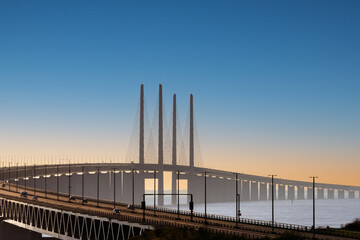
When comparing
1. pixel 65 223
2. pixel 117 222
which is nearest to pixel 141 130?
pixel 65 223

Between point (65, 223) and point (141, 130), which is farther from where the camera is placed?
point (141, 130)

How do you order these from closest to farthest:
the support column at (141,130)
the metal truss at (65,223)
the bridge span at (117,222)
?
the bridge span at (117,222), the metal truss at (65,223), the support column at (141,130)

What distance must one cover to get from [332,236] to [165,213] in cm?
3499

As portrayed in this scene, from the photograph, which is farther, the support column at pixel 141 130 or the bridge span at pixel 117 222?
the support column at pixel 141 130

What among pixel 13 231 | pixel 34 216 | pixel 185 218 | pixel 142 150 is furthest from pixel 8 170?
pixel 185 218

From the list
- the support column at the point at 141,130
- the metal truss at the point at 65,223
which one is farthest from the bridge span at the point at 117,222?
the support column at the point at 141,130

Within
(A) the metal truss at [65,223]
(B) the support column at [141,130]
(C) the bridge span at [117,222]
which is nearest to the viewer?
(C) the bridge span at [117,222]

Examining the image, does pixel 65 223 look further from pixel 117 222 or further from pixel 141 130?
pixel 141 130

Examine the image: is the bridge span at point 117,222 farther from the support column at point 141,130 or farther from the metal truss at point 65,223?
the support column at point 141,130

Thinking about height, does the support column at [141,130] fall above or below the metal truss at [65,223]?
above

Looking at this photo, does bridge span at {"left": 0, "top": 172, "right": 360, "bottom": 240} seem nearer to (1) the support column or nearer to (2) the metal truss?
(2) the metal truss

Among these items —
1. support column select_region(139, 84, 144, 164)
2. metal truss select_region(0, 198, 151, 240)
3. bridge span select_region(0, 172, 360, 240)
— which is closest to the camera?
bridge span select_region(0, 172, 360, 240)

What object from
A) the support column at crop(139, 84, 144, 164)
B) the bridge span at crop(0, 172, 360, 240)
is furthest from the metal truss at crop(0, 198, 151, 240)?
the support column at crop(139, 84, 144, 164)

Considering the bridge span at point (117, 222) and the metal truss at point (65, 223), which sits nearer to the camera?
the bridge span at point (117, 222)
